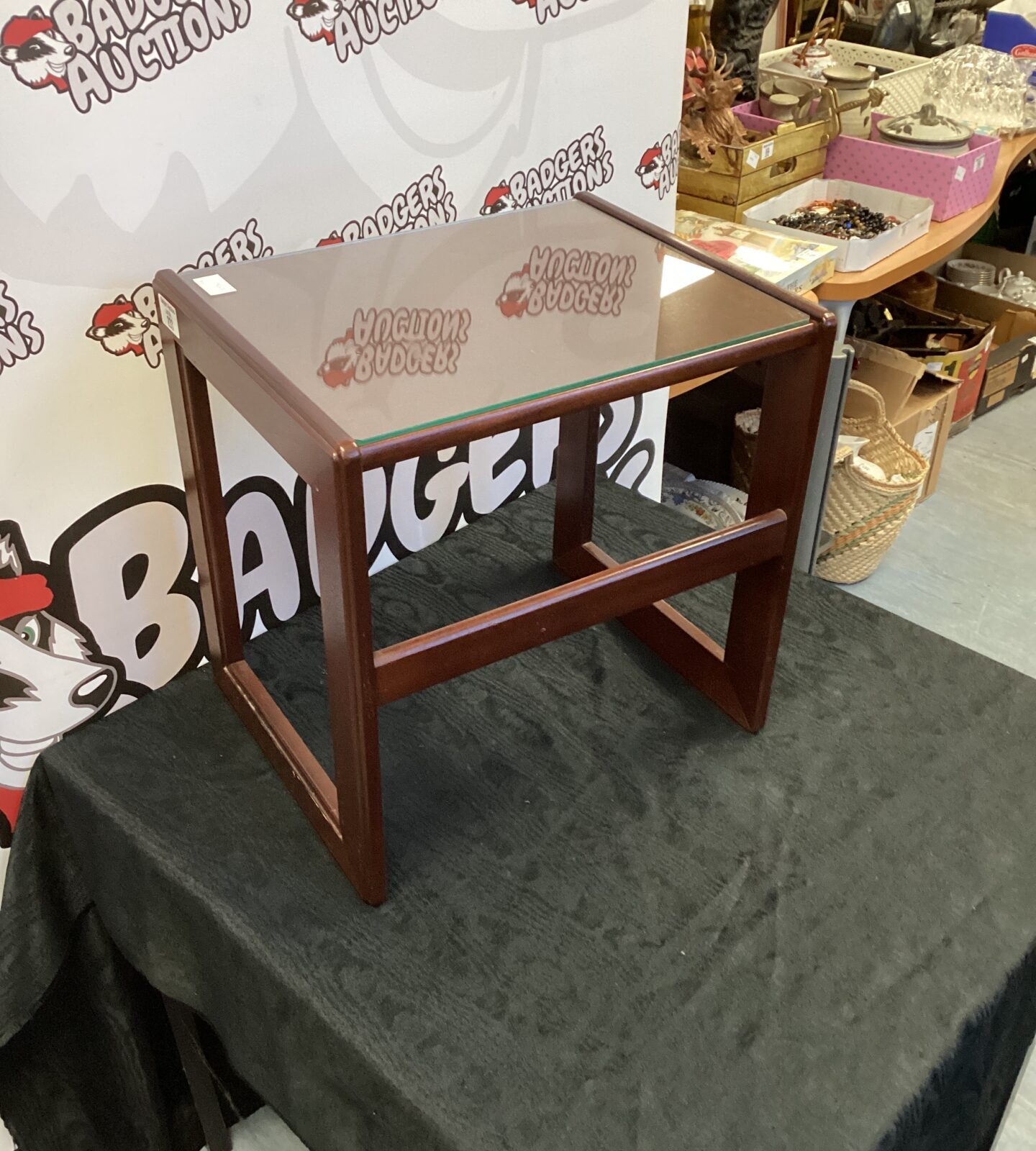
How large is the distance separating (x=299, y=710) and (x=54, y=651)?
23 centimetres

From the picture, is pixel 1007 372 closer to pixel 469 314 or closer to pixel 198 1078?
pixel 469 314

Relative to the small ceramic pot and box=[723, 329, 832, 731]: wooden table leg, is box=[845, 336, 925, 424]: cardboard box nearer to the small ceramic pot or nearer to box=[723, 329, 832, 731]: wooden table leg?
the small ceramic pot

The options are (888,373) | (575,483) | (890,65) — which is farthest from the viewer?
(890,65)

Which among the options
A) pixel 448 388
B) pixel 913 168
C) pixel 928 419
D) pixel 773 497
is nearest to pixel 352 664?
pixel 448 388

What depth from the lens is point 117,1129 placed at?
112 centimetres

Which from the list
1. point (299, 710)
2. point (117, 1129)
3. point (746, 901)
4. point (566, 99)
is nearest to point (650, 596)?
point (746, 901)

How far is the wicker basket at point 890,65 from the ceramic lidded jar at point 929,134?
15cm

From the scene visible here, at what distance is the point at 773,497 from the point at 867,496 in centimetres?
117

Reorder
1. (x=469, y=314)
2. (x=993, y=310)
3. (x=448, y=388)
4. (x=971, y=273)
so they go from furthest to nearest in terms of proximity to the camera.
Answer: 1. (x=971, y=273)
2. (x=993, y=310)
3. (x=469, y=314)
4. (x=448, y=388)

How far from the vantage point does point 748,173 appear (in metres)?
1.79

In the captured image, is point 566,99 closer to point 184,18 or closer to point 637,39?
point 637,39

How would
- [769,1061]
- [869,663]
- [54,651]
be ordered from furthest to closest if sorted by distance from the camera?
[869,663], [54,651], [769,1061]

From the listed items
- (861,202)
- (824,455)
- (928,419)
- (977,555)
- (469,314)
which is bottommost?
(977,555)

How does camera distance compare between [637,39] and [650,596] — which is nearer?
[650,596]
